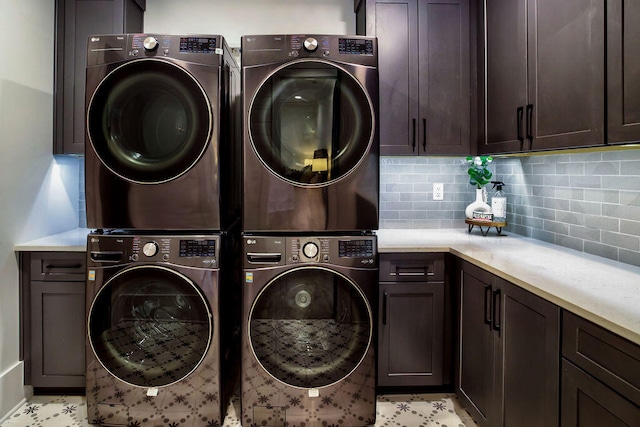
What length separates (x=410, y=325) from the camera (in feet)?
7.13

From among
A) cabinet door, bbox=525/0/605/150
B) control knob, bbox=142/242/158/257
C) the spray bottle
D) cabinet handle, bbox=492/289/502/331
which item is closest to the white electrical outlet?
the spray bottle

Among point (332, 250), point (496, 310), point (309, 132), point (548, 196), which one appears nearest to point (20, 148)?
point (309, 132)

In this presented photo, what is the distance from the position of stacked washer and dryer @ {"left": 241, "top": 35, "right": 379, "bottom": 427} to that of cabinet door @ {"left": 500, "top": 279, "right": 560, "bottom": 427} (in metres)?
0.60

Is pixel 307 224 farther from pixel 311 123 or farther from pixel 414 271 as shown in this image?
pixel 414 271

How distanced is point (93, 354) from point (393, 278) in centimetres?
157

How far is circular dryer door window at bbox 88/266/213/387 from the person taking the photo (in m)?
1.88

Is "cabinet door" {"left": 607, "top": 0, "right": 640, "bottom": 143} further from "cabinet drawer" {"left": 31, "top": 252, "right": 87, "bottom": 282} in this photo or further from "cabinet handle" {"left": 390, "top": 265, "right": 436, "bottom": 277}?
"cabinet drawer" {"left": 31, "top": 252, "right": 87, "bottom": 282}

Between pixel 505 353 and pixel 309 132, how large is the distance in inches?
51.2

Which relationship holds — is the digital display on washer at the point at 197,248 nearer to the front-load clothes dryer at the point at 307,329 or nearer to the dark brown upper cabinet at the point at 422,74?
the front-load clothes dryer at the point at 307,329

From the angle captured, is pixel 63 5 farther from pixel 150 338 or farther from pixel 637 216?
pixel 637 216

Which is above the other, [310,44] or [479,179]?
[310,44]

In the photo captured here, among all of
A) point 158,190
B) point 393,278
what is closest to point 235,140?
point 158,190

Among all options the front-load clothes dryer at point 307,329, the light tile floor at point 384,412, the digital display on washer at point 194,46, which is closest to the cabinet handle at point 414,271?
the front-load clothes dryer at point 307,329

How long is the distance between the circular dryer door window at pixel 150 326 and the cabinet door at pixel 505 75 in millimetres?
1779
